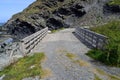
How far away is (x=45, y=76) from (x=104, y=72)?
272 centimetres

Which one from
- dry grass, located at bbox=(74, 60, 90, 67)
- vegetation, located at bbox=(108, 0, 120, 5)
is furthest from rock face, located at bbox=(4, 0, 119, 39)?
dry grass, located at bbox=(74, 60, 90, 67)

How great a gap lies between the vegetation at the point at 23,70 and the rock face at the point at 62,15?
175 ft

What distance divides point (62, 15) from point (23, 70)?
67073mm

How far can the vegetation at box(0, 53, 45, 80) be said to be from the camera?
13734 mm

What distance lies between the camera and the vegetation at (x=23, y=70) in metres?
13.7

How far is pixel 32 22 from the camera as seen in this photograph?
86.1 meters

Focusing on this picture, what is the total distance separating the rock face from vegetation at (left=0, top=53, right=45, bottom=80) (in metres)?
53.5

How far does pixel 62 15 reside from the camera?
81688 mm

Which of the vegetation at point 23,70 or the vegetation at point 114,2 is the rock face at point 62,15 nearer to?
the vegetation at point 114,2

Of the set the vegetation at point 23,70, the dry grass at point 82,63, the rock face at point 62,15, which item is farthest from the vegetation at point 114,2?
the dry grass at point 82,63

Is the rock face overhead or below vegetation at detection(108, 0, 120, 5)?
below

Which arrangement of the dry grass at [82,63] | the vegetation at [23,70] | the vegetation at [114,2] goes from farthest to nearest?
the vegetation at [114,2], the dry grass at [82,63], the vegetation at [23,70]

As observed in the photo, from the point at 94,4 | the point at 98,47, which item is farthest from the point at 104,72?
the point at 94,4

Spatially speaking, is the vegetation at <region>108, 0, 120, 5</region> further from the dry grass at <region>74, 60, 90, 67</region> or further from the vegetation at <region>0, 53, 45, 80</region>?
the dry grass at <region>74, 60, 90, 67</region>
